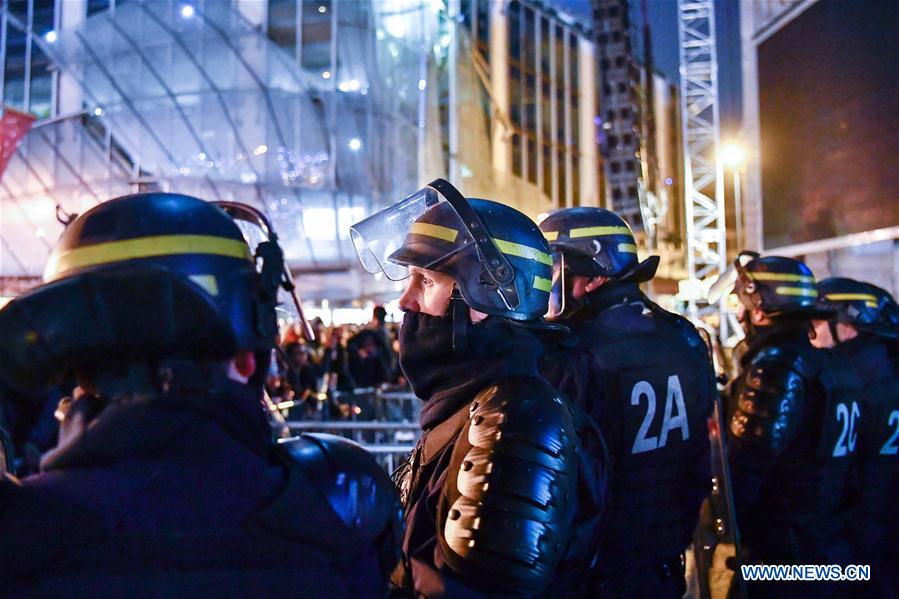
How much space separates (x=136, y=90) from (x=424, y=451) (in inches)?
1003

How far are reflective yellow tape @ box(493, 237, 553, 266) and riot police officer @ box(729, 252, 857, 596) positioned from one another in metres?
1.67

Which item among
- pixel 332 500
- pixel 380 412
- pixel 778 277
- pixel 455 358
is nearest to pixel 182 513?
pixel 332 500

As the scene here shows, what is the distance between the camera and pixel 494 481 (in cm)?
161

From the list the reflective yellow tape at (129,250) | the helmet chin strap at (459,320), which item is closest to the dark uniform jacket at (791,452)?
the helmet chin strap at (459,320)

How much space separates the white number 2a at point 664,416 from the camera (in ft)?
8.58

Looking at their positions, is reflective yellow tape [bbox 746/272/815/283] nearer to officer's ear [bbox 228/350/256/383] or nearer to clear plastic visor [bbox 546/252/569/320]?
clear plastic visor [bbox 546/252/569/320]

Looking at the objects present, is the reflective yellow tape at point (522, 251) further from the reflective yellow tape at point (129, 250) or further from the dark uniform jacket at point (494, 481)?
the reflective yellow tape at point (129, 250)

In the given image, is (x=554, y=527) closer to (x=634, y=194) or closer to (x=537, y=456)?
(x=537, y=456)

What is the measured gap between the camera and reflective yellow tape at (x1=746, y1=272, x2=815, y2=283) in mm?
3941

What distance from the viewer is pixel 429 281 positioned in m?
2.17

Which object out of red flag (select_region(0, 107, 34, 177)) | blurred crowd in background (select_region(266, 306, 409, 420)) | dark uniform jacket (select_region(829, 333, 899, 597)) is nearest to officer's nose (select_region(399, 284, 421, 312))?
dark uniform jacket (select_region(829, 333, 899, 597))

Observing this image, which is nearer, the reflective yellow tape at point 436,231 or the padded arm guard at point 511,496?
the padded arm guard at point 511,496

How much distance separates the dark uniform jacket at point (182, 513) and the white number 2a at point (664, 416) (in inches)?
64.6

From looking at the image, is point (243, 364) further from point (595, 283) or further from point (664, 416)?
point (595, 283)
